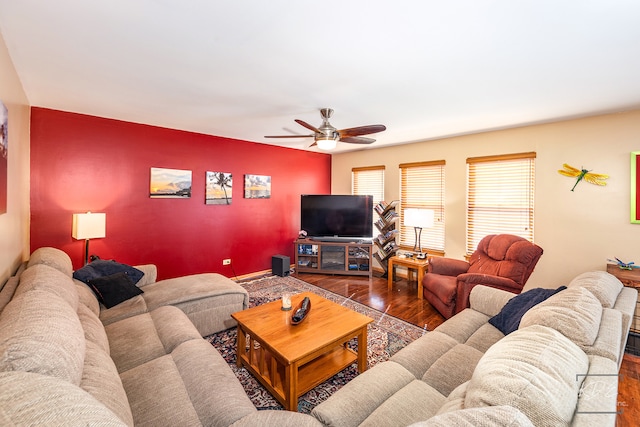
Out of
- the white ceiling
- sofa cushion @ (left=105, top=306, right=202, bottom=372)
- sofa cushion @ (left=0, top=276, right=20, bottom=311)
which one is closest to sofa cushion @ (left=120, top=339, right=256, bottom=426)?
sofa cushion @ (left=105, top=306, right=202, bottom=372)

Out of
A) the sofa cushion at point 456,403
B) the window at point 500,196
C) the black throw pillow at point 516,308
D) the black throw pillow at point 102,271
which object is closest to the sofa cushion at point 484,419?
the sofa cushion at point 456,403

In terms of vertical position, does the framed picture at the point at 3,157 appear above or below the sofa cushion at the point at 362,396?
above

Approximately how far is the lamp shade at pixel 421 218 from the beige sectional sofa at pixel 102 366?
3220 millimetres

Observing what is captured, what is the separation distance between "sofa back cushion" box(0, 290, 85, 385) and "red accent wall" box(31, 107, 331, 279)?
98.4 inches

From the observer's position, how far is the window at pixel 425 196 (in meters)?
4.53

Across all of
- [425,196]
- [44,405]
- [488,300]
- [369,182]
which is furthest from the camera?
[369,182]

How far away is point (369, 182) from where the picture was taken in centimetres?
553

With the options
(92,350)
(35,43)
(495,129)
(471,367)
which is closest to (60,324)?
(92,350)

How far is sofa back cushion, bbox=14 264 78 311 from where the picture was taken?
1.57 meters

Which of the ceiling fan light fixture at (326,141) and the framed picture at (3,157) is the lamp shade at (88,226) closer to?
the framed picture at (3,157)

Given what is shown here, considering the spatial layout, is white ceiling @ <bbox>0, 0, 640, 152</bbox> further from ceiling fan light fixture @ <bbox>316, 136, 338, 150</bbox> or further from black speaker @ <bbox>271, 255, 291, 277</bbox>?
black speaker @ <bbox>271, 255, 291, 277</bbox>

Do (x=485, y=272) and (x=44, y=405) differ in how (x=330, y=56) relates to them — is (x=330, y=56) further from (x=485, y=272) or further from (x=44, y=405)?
(x=485, y=272)

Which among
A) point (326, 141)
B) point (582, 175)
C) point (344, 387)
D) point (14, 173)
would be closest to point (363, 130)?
point (326, 141)

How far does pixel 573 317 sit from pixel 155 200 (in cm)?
442
